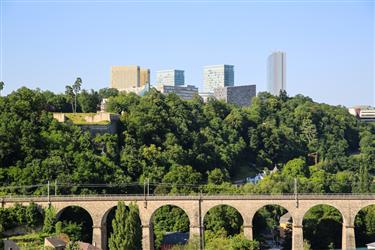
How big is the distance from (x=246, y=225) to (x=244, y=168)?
138 ft

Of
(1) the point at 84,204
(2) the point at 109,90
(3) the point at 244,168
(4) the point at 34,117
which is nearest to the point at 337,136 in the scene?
(3) the point at 244,168

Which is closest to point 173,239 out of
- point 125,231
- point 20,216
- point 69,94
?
point 125,231

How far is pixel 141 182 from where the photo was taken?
3137 inches

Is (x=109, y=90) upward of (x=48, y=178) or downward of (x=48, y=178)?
upward

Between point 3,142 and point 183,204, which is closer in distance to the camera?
point 183,204

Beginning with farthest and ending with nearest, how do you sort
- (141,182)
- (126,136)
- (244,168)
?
(244,168), (126,136), (141,182)

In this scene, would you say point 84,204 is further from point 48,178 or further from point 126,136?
point 126,136

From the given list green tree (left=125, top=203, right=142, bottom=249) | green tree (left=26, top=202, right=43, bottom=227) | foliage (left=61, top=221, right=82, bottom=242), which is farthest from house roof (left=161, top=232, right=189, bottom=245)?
green tree (left=26, top=202, right=43, bottom=227)

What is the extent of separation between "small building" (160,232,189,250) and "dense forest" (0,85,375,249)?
7.14ft

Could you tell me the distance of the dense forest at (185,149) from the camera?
72.0 meters

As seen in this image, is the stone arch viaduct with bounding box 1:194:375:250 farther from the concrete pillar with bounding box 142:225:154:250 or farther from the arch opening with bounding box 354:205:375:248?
the arch opening with bounding box 354:205:375:248

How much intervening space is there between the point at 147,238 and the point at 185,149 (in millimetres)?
33839

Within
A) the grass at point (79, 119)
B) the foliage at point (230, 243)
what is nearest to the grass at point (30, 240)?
the foliage at point (230, 243)

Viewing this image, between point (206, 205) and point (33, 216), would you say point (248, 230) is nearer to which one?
point (206, 205)
